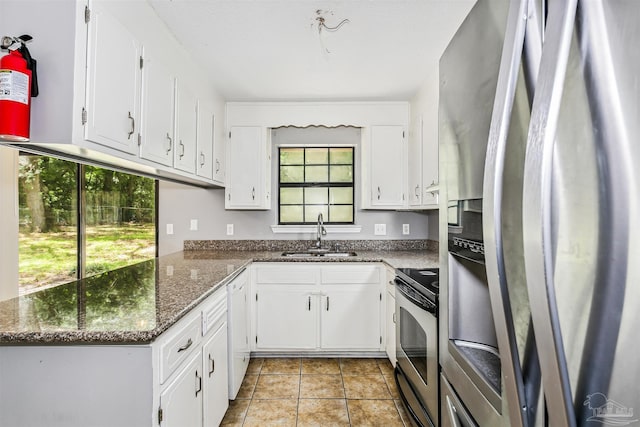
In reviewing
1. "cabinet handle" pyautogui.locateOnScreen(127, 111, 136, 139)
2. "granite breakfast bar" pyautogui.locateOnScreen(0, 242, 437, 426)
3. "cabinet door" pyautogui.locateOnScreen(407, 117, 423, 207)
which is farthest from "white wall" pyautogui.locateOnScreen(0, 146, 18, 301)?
"cabinet door" pyautogui.locateOnScreen(407, 117, 423, 207)

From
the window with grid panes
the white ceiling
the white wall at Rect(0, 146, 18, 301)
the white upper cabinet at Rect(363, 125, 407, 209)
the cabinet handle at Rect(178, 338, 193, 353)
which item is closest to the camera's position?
the cabinet handle at Rect(178, 338, 193, 353)

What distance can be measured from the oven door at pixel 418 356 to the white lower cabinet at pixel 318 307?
0.59 metres

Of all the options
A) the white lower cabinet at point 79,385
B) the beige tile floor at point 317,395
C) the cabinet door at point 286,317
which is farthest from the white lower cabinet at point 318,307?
the white lower cabinet at point 79,385

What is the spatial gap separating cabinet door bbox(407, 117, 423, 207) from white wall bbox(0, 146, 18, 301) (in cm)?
275

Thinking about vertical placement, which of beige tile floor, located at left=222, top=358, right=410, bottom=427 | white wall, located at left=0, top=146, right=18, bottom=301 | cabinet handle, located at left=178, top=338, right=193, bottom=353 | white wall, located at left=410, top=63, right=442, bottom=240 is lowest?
beige tile floor, located at left=222, top=358, right=410, bottom=427

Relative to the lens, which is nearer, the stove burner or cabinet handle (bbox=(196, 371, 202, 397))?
cabinet handle (bbox=(196, 371, 202, 397))

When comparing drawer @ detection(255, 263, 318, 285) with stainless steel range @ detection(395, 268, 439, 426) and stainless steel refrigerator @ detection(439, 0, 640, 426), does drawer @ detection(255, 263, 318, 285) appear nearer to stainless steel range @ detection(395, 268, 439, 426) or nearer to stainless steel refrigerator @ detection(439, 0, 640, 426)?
stainless steel range @ detection(395, 268, 439, 426)

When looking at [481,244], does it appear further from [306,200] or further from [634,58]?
[306,200]

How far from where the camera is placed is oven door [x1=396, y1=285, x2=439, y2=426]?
1.46 meters

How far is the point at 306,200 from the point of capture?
3523 millimetres

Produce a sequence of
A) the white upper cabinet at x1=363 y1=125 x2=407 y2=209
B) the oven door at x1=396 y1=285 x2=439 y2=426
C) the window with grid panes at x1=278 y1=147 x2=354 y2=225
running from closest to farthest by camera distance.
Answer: the oven door at x1=396 y1=285 x2=439 y2=426
the white upper cabinet at x1=363 y1=125 x2=407 y2=209
the window with grid panes at x1=278 y1=147 x2=354 y2=225

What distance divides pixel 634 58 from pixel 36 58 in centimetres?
162

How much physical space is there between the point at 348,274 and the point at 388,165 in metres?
1.10

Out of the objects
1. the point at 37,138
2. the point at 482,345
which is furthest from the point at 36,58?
the point at 482,345
